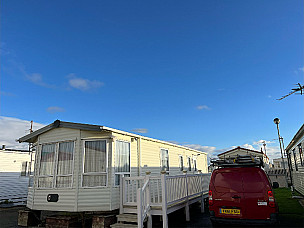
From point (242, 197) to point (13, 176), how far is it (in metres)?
18.1

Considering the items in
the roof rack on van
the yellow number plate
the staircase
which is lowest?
the staircase

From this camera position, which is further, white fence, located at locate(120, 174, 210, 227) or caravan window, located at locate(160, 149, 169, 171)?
caravan window, located at locate(160, 149, 169, 171)

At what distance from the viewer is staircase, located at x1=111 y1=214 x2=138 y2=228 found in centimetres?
633

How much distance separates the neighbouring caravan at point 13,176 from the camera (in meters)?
16.1

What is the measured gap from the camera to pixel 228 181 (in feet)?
18.4

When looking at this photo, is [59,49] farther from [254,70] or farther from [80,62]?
[254,70]

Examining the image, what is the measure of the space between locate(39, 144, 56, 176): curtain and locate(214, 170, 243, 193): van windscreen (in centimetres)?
606

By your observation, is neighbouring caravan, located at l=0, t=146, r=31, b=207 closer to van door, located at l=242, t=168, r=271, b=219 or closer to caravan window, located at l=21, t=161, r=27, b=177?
caravan window, located at l=21, t=161, r=27, b=177

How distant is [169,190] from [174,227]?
1.19 meters

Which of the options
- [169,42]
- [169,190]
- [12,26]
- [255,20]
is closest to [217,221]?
[169,190]

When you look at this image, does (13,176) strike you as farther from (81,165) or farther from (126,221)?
(126,221)

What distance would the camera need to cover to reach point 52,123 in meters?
8.34

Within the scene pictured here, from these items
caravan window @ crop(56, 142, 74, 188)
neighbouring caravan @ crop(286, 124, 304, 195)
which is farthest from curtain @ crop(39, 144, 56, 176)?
neighbouring caravan @ crop(286, 124, 304, 195)

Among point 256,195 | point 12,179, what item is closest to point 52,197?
point 256,195
